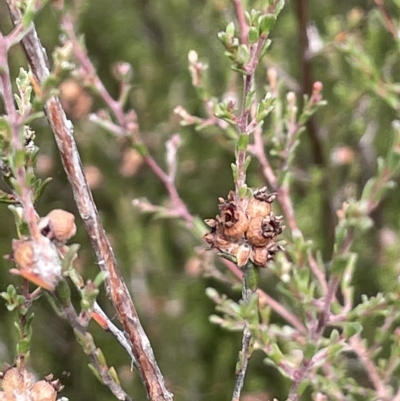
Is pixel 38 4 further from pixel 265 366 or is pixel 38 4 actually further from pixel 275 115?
pixel 265 366

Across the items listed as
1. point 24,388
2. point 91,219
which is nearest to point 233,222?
point 91,219

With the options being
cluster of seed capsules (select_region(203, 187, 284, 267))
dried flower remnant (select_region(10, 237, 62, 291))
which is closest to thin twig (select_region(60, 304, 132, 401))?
dried flower remnant (select_region(10, 237, 62, 291))

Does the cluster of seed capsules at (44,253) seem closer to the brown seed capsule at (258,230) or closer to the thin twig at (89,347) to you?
the thin twig at (89,347)

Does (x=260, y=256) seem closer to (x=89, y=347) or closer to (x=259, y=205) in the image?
(x=259, y=205)

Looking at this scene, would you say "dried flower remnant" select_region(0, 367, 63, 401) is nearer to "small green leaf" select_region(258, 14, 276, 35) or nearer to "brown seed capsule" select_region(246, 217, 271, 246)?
"brown seed capsule" select_region(246, 217, 271, 246)

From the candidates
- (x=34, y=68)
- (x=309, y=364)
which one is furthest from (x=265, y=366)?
(x=34, y=68)
